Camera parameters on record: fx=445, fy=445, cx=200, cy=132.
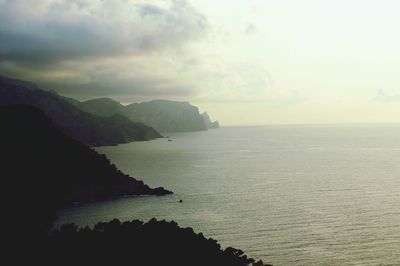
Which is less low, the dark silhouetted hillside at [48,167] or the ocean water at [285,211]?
the dark silhouetted hillside at [48,167]

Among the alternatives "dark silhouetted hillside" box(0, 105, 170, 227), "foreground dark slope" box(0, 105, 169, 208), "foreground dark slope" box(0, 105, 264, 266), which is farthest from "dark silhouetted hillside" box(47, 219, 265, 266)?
"foreground dark slope" box(0, 105, 169, 208)

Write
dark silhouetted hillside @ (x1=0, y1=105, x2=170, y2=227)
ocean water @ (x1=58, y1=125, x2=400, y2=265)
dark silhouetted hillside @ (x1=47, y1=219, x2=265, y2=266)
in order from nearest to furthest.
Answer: dark silhouetted hillside @ (x1=47, y1=219, x2=265, y2=266)
ocean water @ (x1=58, y1=125, x2=400, y2=265)
dark silhouetted hillside @ (x1=0, y1=105, x2=170, y2=227)

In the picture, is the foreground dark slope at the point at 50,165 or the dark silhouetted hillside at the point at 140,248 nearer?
the dark silhouetted hillside at the point at 140,248

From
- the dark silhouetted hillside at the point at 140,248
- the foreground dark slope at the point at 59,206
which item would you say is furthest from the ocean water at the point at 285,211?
the foreground dark slope at the point at 59,206

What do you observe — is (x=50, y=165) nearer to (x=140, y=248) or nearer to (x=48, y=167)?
(x=48, y=167)

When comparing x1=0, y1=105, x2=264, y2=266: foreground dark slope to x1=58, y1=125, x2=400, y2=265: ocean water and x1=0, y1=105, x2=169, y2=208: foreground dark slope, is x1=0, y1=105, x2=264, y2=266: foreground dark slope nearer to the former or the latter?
x1=0, y1=105, x2=169, y2=208: foreground dark slope

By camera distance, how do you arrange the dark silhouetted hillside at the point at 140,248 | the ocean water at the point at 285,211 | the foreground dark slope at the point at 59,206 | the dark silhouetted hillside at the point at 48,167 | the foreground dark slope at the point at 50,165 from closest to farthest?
the dark silhouetted hillside at the point at 140,248
the foreground dark slope at the point at 59,206
the ocean water at the point at 285,211
the dark silhouetted hillside at the point at 48,167
the foreground dark slope at the point at 50,165

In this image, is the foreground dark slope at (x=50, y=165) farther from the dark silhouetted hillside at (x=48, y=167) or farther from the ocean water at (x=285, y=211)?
the ocean water at (x=285, y=211)

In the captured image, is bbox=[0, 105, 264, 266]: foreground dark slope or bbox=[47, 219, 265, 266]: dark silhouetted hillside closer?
bbox=[47, 219, 265, 266]: dark silhouetted hillside

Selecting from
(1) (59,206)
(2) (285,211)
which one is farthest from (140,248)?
(1) (59,206)

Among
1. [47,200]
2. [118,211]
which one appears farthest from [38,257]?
[47,200]

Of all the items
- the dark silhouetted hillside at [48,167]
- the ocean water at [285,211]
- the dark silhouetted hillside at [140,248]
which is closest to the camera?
the dark silhouetted hillside at [140,248]
